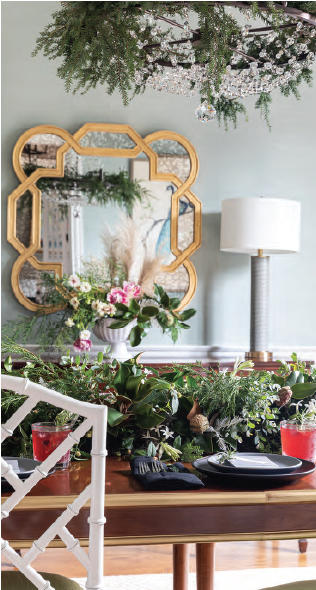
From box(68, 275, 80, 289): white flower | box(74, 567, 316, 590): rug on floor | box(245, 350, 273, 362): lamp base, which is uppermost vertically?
box(68, 275, 80, 289): white flower

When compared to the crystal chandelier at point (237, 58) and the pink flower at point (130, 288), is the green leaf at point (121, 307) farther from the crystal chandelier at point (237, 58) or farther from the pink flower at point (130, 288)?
the crystal chandelier at point (237, 58)

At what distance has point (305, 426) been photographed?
1.44 metres

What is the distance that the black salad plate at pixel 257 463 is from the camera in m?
1.28

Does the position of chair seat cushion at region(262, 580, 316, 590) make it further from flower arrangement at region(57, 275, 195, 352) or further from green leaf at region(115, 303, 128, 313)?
green leaf at region(115, 303, 128, 313)

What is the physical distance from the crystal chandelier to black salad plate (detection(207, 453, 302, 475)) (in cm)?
86

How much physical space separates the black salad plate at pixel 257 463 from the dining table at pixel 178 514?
0.03 metres

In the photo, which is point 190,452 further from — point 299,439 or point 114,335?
point 114,335

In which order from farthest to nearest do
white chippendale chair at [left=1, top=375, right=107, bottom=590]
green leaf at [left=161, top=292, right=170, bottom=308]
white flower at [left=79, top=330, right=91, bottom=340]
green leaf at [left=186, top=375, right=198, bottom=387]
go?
green leaf at [left=161, top=292, right=170, bottom=308] → white flower at [left=79, top=330, right=91, bottom=340] → green leaf at [left=186, top=375, right=198, bottom=387] → white chippendale chair at [left=1, top=375, right=107, bottom=590]

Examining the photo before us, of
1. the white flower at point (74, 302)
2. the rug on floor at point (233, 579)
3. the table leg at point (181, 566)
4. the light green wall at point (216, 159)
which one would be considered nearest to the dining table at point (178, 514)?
the table leg at point (181, 566)

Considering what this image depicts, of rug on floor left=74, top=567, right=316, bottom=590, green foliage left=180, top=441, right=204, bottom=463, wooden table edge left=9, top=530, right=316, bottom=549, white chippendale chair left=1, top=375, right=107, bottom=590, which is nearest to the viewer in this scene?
white chippendale chair left=1, top=375, right=107, bottom=590

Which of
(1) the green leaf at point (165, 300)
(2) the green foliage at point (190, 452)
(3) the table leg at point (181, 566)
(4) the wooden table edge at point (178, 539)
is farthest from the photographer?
(1) the green leaf at point (165, 300)

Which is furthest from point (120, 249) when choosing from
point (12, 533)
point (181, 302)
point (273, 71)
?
point (12, 533)

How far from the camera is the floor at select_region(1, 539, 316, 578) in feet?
8.96

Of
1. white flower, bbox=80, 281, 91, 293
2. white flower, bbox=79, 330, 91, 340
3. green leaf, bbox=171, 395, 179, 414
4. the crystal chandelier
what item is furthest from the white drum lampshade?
green leaf, bbox=171, 395, 179, 414
